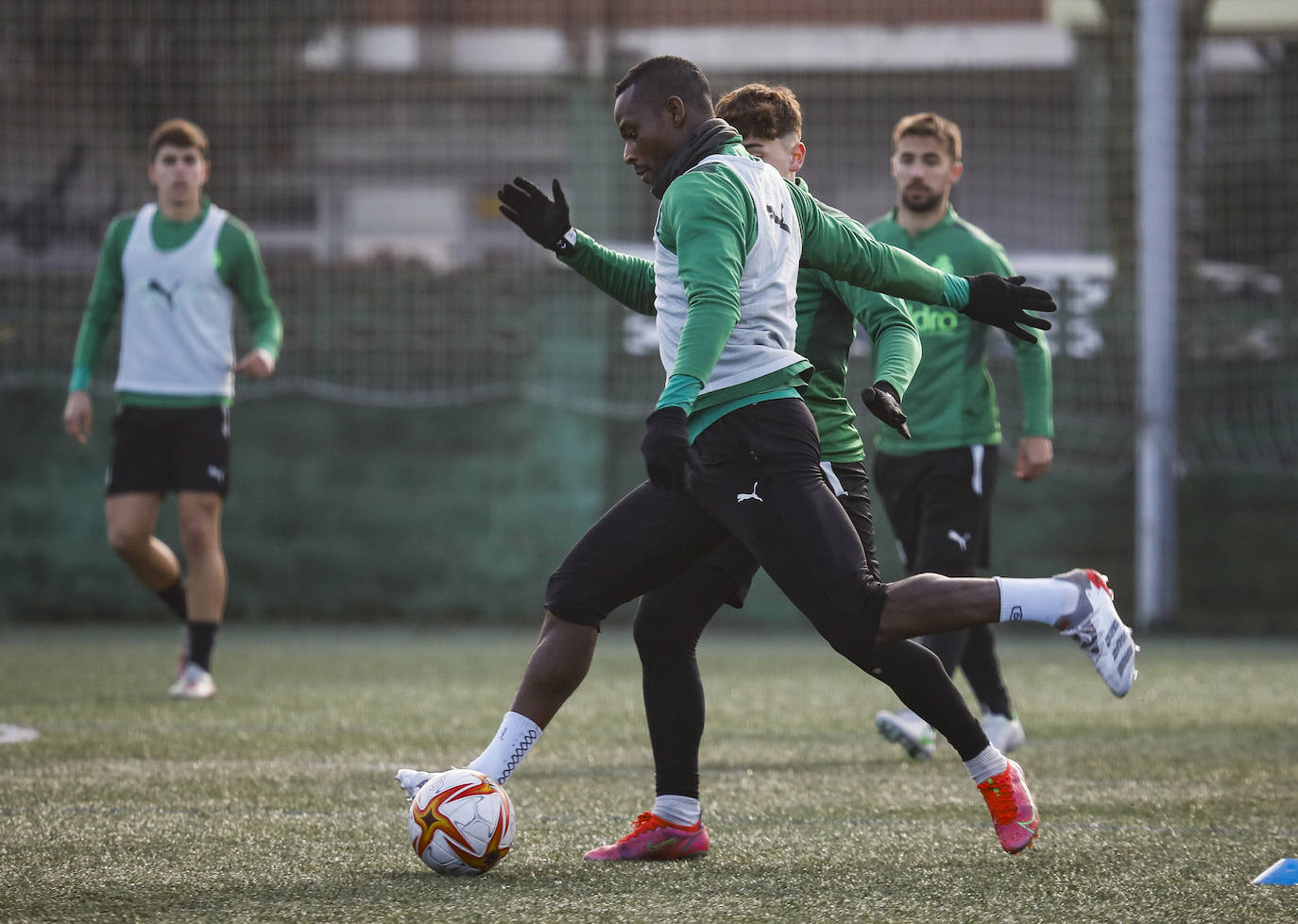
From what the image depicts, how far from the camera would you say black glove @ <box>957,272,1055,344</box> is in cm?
388

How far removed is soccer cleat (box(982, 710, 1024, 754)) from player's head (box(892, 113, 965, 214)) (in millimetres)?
1851

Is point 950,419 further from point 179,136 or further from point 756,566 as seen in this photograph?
point 179,136

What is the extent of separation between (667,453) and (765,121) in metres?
1.29

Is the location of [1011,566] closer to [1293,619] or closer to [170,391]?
[1293,619]

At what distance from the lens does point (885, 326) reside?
14.1 ft

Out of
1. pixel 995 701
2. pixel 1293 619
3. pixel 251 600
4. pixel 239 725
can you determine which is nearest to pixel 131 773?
pixel 239 725

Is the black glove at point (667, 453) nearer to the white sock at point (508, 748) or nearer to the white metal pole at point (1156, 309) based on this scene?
the white sock at point (508, 748)

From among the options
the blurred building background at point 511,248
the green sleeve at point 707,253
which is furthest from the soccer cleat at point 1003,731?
the blurred building background at point 511,248

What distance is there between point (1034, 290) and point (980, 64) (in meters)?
9.35

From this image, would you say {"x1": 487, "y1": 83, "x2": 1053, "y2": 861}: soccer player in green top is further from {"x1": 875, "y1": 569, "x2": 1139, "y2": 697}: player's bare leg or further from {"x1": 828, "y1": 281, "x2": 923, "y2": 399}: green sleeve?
{"x1": 875, "y1": 569, "x2": 1139, "y2": 697}: player's bare leg

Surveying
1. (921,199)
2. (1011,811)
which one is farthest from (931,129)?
(1011,811)

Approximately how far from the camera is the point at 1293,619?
1190cm

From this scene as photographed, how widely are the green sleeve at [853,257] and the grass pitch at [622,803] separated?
132cm

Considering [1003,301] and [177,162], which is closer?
[1003,301]
